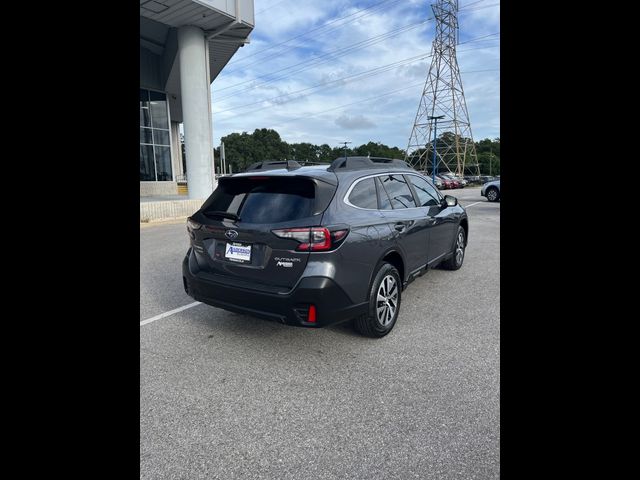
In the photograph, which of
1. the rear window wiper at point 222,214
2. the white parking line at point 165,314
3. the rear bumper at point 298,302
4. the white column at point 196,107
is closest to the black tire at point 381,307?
the rear bumper at point 298,302

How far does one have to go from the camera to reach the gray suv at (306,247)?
10.1ft

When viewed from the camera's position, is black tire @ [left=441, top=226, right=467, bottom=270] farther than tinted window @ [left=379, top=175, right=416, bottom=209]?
Yes

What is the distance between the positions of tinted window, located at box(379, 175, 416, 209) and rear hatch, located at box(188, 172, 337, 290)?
1031mm

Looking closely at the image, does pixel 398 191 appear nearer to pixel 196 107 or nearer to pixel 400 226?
pixel 400 226

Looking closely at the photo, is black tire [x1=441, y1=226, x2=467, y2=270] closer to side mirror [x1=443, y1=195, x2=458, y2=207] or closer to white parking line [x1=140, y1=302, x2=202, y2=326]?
side mirror [x1=443, y1=195, x2=458, y2=207]

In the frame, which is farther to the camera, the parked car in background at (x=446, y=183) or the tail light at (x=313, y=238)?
the parked car in background at (x=446, y=183)

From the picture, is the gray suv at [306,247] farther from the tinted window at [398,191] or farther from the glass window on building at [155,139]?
the glass window on building at [155,139]

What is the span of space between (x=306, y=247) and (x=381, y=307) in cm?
112

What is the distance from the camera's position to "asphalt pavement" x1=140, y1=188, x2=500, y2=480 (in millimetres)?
2148

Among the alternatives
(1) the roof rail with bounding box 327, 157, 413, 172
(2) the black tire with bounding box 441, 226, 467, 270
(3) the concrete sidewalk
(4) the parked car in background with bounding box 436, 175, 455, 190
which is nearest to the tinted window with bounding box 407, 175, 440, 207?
(1) the roof rail with bounding box 327, 157, 413, 172
